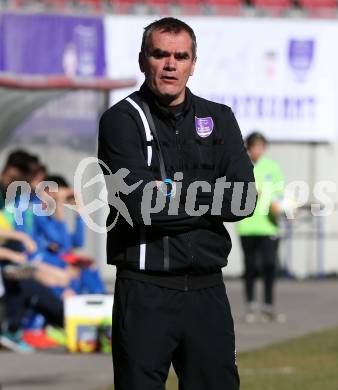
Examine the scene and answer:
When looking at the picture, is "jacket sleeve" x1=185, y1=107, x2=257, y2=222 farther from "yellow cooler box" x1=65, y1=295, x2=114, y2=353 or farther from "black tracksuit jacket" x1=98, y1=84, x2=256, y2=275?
"yellow cooler box" x1=65, y1=295, x2=114, y2=353

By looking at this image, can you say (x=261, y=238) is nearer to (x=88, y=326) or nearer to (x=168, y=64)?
(x=88, y=326)

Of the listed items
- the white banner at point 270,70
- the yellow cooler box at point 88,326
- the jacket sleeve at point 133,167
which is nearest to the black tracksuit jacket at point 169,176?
the jacket sleeve at point 133,167

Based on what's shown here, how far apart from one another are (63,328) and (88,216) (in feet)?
7.22

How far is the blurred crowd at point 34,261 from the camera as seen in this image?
13133 mm

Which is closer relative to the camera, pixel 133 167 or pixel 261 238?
pixel 133 167

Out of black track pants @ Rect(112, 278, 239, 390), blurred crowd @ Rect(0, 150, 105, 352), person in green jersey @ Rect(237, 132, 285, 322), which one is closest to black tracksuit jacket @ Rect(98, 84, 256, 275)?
black track pants @ Rect(112, 278, 239, 390)

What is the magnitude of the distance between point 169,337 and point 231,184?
0.64m

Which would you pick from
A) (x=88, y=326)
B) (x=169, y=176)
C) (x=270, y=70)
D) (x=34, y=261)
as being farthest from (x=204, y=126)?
(x=270, y=70)

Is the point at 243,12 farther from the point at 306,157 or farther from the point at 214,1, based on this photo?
the point at 306,157

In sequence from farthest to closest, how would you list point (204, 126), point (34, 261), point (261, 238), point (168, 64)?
point (261, 238) < point (34, 261) < point (204, 126) < point (168, 64)

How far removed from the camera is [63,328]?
13.7 meters

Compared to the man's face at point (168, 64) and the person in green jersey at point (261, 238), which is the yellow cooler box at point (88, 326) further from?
the man's face at point (168, 64)

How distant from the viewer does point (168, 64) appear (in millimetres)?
5457

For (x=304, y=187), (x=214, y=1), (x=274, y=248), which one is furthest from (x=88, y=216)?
(x=214, y=1)
